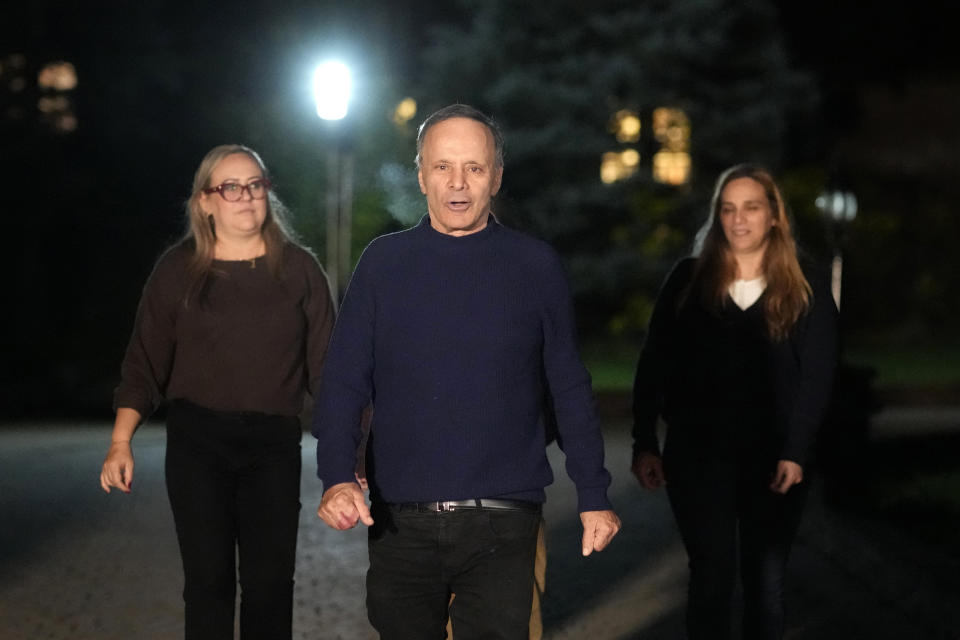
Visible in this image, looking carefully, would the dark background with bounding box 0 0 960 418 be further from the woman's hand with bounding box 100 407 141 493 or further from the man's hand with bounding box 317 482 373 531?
the man's hand with bounding box 317 482 373 531

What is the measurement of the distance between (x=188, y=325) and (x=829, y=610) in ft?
12.5

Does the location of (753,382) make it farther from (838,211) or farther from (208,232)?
(838,211)

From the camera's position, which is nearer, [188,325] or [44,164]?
[188,325]

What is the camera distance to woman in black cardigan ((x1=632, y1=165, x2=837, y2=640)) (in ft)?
17.2

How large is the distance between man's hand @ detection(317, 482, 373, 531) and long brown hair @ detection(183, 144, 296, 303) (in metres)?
1.48

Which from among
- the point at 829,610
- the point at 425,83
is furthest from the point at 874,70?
the point at 829,610

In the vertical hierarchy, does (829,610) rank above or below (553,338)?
below

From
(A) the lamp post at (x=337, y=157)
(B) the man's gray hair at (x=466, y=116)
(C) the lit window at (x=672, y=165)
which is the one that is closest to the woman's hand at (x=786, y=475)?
(B) the man's gray hair at (x=466, y=116)

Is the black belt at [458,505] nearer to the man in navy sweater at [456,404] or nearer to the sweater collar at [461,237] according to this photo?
the man in navy sweater at [456,404]

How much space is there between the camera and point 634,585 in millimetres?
8211

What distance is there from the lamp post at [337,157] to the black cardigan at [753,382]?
12.3 metres

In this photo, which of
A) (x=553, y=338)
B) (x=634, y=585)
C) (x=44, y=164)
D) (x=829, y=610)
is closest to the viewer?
(x=553, y=338)

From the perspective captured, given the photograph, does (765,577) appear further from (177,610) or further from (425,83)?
(425,83)

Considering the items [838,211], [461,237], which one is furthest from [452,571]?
[838,211]
